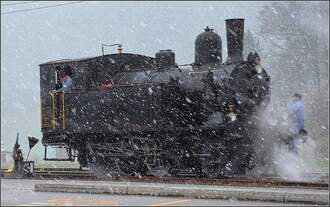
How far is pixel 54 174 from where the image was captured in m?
18.5

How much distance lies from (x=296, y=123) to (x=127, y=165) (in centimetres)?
467

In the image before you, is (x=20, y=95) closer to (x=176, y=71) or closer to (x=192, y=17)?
(x=192, y=17)

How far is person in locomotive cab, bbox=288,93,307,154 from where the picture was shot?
15781mm

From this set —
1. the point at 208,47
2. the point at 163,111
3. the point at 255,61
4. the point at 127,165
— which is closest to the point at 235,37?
the point at 255,61

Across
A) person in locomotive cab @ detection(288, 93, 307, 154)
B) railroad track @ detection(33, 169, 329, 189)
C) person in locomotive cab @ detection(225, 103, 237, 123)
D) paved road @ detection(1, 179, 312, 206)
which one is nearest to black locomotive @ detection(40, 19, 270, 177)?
person in locomotive cab @ detection(225, 103, 237, 123)

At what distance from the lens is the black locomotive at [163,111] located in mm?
15891

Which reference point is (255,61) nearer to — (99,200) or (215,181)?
(215,181)

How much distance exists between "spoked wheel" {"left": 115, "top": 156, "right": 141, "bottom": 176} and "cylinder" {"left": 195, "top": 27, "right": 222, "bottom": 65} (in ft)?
10.3

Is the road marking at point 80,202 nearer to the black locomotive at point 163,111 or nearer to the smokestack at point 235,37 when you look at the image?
the black locomotive at point 163,111

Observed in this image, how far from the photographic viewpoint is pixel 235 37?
634 inches

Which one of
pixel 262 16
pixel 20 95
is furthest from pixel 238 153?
pixel 20 95

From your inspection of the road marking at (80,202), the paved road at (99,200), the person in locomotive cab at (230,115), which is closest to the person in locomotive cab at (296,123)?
the person in locomotive cab at (230,115)

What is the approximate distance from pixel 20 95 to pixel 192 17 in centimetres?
7179

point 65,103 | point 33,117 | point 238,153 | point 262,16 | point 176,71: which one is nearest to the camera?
point 238,153
